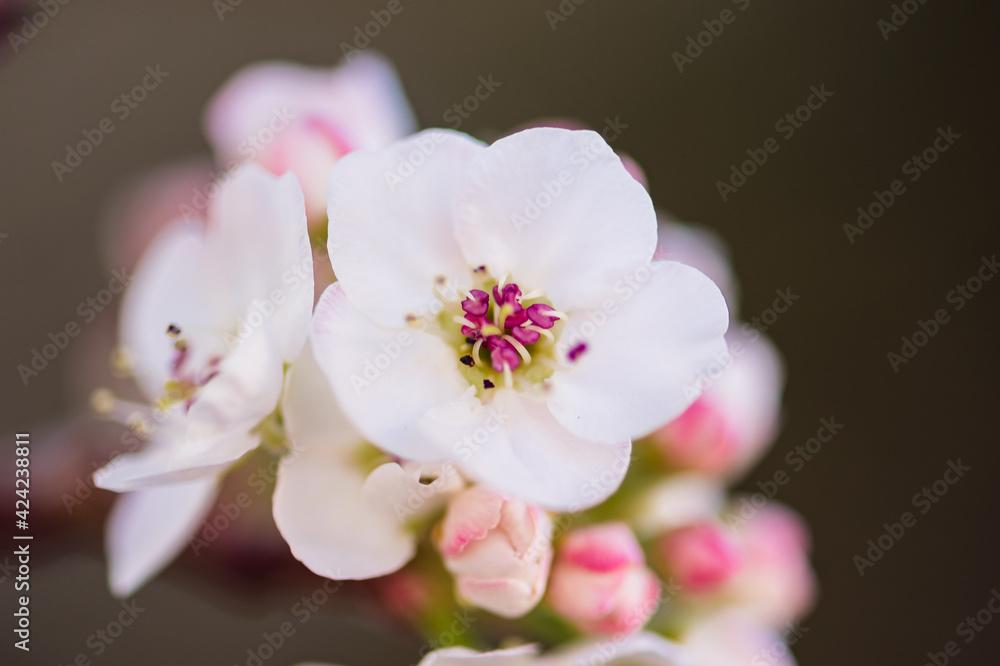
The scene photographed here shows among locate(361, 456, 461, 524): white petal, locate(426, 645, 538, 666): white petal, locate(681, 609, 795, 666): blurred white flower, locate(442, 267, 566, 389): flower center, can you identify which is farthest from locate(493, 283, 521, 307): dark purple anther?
locate(681, 609, 795, 666): blurred white flower

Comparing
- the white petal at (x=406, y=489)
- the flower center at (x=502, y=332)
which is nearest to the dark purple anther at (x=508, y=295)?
the flower center at (x=502, y=332)

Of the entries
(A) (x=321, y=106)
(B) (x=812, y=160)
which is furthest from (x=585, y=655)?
(B) (x=812, y=160)

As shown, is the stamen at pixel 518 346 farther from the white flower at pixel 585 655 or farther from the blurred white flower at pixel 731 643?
the blurred white flower at pixel 731 643

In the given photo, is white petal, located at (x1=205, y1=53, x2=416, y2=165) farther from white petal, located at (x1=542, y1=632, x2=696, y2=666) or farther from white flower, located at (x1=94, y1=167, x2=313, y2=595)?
white petal, located at (x1=542, y1=632, x2=696, y2=666)

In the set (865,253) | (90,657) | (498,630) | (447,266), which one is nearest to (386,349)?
(447,266)

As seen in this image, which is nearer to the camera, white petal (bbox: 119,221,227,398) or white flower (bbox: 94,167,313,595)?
white flower (bbox: 94,167,313,595)

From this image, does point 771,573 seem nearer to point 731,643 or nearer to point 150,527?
point 731,643
